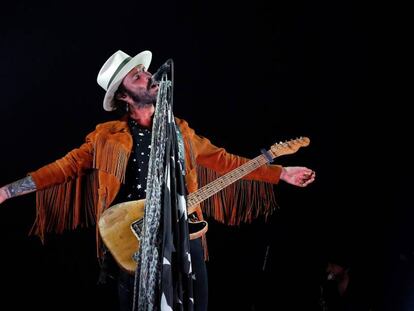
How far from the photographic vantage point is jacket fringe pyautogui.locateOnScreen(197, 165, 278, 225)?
245cm

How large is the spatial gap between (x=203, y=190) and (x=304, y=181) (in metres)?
0.55

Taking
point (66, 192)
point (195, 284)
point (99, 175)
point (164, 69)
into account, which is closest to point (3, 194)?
point (66, 192)

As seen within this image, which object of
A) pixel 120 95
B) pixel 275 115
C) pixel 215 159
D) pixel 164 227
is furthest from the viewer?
pixel 275 115

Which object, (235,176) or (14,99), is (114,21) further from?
(235,176)

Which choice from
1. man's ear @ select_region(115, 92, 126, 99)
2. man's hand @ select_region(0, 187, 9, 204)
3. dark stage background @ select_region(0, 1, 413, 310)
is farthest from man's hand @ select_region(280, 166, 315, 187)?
man's hand @ select_region(0, 187, 9, 204)

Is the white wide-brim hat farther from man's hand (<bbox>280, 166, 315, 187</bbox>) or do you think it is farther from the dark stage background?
man's hand (<bbox>280, 166, 315, 187</bbox>)

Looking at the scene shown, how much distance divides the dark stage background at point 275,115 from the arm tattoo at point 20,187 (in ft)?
1.06

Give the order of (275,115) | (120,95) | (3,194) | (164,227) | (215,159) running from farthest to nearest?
(275,115) → (215,159) → (120,95) → (3,194) → (164,227)

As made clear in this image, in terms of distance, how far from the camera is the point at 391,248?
9.21 feet

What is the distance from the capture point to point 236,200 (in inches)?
97.4

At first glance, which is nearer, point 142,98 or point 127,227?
point 127,227

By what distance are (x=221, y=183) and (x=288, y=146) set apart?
440 mm

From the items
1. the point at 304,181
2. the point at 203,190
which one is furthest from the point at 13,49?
the point at 304,181

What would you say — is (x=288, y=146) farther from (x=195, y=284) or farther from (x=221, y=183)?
(x=195, y=284)
